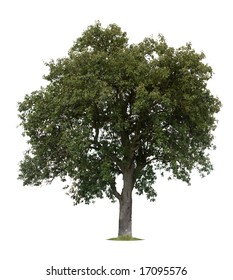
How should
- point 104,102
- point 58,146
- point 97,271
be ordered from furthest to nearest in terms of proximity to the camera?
1. point 58,146
2. point 104,102
3. point 97,271

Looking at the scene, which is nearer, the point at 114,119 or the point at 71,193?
the point at 114,119

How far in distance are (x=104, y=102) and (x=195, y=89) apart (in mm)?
5932

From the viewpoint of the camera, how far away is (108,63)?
119 feet

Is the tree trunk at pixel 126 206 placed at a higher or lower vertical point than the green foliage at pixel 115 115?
lower

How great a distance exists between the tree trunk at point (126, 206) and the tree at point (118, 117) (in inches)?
2.5

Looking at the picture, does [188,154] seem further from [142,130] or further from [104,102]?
[104,102]

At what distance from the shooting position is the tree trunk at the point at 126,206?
37781 mm

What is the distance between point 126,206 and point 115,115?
19.6ft

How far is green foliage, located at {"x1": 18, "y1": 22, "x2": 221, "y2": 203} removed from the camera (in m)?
36.2

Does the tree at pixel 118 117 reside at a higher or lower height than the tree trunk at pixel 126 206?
higher

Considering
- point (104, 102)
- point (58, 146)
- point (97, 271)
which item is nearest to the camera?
point (97, 271)

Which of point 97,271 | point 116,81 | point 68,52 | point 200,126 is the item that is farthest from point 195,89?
point 97,271

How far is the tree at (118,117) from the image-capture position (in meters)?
36.3

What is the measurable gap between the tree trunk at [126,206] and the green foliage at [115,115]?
24.5 inches
